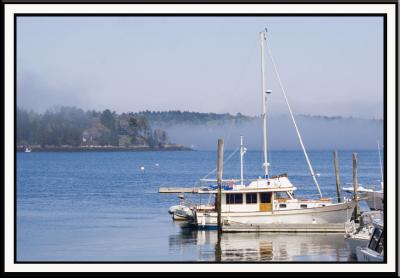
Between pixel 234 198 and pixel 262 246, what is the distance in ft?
7.99

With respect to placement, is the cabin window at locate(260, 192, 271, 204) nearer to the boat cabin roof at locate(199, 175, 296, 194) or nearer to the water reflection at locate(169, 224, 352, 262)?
the boat cabin roof at locate(199, 175, 296, 194)

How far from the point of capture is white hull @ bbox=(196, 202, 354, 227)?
21016 millimetres

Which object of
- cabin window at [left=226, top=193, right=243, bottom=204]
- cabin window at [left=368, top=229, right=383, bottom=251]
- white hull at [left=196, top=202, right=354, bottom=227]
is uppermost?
cabin window at [left=226, top=193, right=243, bottom=204]

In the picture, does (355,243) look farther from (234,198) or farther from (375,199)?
(375,199)

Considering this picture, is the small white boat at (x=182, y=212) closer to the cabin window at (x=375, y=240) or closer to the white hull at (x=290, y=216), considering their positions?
the white hull at (x=290, y=216)

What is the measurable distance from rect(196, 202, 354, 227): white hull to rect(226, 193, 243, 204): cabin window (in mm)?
266

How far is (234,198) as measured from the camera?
69.5ft

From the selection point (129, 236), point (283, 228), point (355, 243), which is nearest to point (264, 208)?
point (283, 228)

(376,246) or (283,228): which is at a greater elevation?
(376,246)

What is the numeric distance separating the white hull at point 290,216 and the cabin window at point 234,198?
27 centimetres

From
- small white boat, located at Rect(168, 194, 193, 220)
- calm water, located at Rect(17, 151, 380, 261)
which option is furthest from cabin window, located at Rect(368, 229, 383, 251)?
small white boat, located at Rect(168, 194, 193, 220)

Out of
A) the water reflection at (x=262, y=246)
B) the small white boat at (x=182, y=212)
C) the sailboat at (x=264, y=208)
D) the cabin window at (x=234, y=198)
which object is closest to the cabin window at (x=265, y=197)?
the sailboat at (x=264, y=208)

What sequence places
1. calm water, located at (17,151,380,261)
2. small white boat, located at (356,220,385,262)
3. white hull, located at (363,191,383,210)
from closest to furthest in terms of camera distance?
small white boat, located at (356,220,385,262), calm water, located at (17,151,380,261), white hull, located at (363,191,383,210)

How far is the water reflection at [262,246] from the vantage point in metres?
17.2
